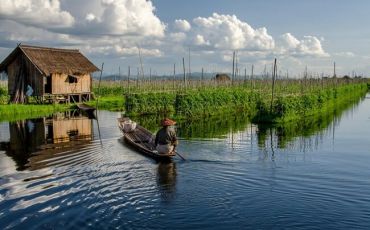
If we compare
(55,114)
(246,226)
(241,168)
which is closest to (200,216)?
(246,226)

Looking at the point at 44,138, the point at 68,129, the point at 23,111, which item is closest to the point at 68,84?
the point at 23,111

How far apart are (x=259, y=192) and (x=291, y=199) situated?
0.95m

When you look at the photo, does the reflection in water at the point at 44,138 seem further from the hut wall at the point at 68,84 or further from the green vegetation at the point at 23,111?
the hut wall at the point at 68,84

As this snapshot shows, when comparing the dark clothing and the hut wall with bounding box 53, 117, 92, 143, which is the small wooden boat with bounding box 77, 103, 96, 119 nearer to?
the hut wall with bounding box 53, 117, 92, 143

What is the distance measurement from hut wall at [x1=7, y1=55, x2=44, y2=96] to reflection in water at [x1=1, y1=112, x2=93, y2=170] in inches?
334

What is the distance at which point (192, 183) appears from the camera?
1252 cm

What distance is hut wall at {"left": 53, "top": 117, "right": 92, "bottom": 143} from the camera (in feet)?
73.5

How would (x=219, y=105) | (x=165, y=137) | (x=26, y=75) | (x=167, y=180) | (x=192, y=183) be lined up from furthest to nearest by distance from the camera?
(x=26, y=75)
(x=219, y=105)
(x=165, y=137)
(x=167, y=180)
(x=192, y=183)

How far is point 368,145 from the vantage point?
19953 mm

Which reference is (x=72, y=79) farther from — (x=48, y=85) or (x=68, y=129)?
(x=68, y=129)

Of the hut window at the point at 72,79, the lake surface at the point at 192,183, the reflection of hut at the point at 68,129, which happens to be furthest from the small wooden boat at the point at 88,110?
the lake surface at the point at 192,183

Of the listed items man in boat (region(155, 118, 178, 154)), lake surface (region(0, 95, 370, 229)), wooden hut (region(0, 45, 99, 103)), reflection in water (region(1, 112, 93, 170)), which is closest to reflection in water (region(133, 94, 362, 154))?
lake surface (region(0, 95, 370, 229))

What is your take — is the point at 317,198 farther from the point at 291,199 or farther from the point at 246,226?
the point at 246,226

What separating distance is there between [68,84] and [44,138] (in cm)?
2102
